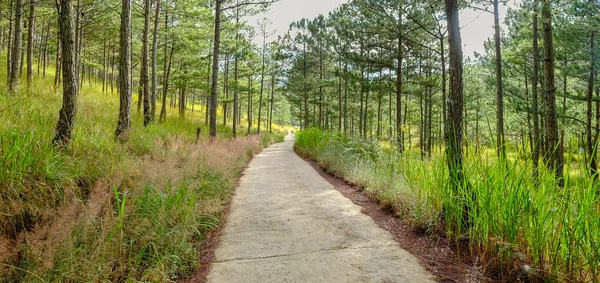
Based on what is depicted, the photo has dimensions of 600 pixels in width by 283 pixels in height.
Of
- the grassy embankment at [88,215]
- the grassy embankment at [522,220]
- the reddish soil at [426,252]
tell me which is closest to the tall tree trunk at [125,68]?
A: the grassy embankment at [88,215]

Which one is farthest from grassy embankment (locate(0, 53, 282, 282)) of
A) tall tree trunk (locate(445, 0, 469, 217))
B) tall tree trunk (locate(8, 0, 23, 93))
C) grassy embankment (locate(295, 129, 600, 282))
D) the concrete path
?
tall tree trunk (locate(8, 0, 23, 93))

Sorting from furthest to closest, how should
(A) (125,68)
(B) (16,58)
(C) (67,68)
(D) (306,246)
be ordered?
(B) (16,58)
(A) (125,68)
(C) (67,68)
(D) (306,246)

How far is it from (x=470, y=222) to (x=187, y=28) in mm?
15496

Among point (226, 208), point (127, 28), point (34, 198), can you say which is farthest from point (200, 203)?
point (127, 28)

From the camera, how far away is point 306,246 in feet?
10.4

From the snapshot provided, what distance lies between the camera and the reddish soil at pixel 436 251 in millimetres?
2508

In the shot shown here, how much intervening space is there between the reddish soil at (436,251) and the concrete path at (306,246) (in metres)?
0.13

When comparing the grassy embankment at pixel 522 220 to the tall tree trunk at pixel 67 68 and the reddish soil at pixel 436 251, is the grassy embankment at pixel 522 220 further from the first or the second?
the tall tree trunk at pixel 67 68

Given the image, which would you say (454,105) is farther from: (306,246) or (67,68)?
(67,68)

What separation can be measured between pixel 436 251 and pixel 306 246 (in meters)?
1.44

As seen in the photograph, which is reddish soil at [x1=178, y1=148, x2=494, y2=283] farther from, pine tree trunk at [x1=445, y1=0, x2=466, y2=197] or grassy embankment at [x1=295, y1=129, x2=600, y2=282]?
pine tree trunk at [x1=445, y1=0, x2=466, y2=197]

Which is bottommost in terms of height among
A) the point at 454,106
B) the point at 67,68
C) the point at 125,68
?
the point at 454,106

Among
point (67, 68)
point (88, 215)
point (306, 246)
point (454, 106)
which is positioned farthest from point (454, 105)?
point (67, 68)

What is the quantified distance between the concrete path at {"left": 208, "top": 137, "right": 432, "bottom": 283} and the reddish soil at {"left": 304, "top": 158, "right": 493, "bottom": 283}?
0.13m
